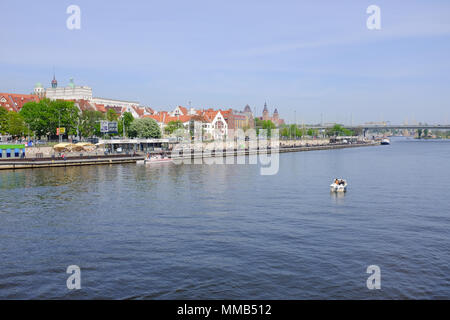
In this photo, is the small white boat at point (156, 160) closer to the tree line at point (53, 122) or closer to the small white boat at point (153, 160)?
the small white boat at point (153, 160)

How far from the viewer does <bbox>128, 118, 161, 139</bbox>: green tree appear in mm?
103812

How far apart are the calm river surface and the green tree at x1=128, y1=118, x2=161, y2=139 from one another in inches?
2294

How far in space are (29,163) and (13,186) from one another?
2284cm

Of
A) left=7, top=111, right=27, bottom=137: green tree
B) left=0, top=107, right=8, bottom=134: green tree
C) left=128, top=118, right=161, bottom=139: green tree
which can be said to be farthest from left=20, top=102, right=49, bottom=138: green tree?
left=128, top=118, right=161, bottom=139: green tree

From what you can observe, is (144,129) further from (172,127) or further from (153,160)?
(172,127)

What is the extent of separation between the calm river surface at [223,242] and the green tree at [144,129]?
2294 inches

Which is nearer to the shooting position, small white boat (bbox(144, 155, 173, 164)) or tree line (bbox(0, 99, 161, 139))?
small white boat (bbox(144, 155, 173, 164))

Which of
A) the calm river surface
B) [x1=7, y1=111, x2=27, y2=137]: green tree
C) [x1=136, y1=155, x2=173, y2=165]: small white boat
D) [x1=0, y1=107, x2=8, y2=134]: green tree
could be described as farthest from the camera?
[x1=7, y1=111, x2=27, y2=137]: green tree

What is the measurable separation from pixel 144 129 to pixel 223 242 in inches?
3272

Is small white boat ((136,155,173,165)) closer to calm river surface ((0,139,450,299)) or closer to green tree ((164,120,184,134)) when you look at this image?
calm river surface ((0,139,450,299))

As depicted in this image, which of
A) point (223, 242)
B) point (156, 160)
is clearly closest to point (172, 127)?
point (156, 160)

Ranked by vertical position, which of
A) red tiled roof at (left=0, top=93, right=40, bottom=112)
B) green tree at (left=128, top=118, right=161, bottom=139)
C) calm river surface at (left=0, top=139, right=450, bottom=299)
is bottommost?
calm river surface at (left=0, top=139, right=450, bottom=299)

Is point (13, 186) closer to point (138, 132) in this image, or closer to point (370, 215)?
point (370, 215)
